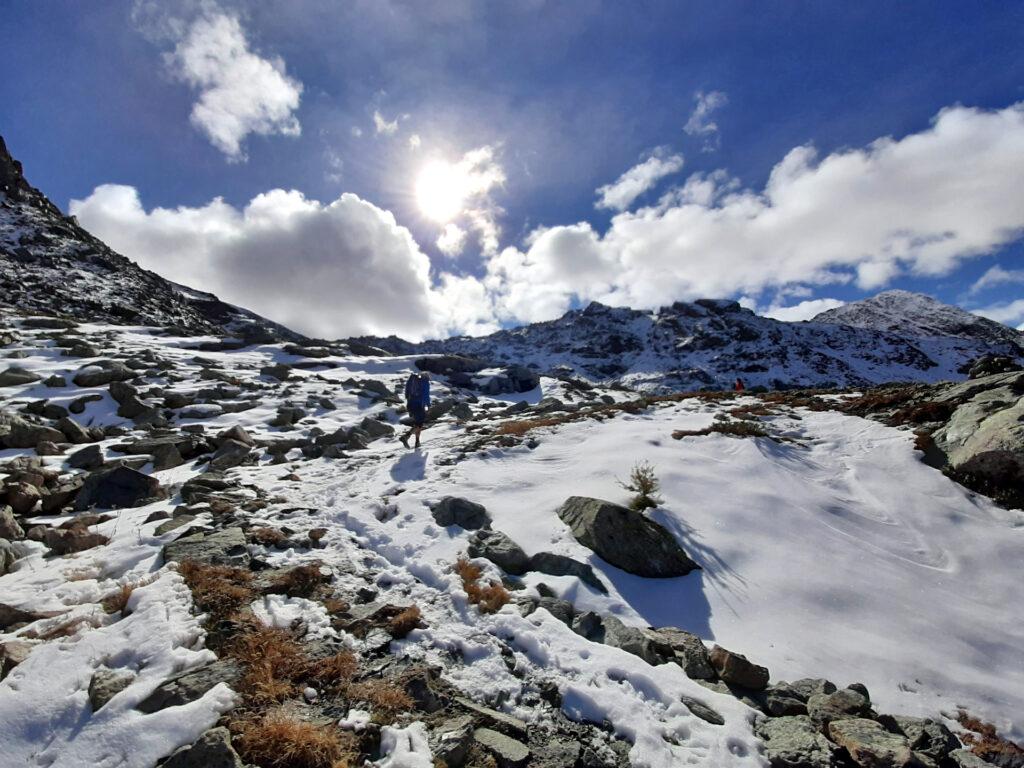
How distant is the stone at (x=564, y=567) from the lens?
23.8 feet

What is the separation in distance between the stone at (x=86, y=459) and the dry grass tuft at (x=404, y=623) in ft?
36.8

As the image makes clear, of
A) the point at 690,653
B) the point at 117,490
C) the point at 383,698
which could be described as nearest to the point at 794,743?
the point at 690,653

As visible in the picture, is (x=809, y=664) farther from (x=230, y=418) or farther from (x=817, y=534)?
(x=230, y=418)

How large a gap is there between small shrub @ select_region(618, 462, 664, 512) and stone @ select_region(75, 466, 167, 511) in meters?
10.6

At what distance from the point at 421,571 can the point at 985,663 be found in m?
7.85

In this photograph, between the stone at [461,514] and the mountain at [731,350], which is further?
the mountain at [731,350]

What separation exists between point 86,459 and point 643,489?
14288mm

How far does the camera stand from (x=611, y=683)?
4988 millimetres

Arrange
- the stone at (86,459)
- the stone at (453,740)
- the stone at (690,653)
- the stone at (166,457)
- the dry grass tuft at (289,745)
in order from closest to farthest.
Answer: the dry grass tuft at (289,745) → the stone at (453,740) → the stone at (690,653) → the stone at (86,459) → the stone at (166,457)

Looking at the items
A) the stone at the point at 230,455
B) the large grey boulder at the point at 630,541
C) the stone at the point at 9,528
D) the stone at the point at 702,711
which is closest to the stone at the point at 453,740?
the stone at the point at 702,711

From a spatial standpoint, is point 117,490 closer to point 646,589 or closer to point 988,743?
point 646,589

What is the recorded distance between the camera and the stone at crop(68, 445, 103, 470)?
1174 centimetres

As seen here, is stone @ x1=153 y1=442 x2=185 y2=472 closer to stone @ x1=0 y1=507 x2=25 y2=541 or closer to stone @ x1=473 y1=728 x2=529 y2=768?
stone @ x1=0 y1=507 x2=25 y2=541

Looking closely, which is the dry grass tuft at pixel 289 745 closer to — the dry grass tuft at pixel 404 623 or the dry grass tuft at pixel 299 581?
the dry grass tuft at pixel 404 623
